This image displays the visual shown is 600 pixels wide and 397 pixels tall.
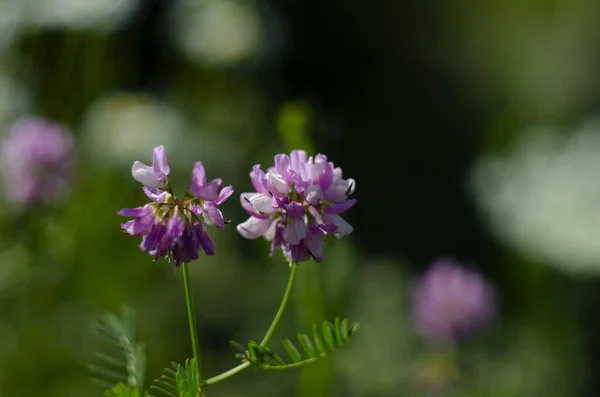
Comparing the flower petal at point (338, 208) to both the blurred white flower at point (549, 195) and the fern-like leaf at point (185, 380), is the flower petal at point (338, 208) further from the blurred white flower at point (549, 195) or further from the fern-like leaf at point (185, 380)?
the blurred white flower at point (549, 195)

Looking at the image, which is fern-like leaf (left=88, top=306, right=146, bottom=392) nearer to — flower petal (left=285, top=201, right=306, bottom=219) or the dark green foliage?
the dark green foliage

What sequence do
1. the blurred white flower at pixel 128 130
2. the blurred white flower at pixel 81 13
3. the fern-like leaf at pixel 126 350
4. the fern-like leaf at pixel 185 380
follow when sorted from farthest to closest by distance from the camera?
the blurred white flower at pixel 128 130, the blurred white flower at pixel 81 13, the fern-like leaf at pixel 126 350, the fern-like leaf at pixel 185 380

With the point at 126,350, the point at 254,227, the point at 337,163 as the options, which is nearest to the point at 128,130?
the point at 337,163

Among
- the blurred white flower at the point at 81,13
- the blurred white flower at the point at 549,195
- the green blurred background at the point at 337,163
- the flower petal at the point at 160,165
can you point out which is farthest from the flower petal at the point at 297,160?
the blurred white flower at the point at 549,195

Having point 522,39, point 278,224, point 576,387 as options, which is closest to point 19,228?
point 278,224

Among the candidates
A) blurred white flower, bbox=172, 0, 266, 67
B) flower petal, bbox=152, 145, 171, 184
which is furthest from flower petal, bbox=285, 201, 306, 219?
blurred white flower, bbox=172, 0, 266, 67

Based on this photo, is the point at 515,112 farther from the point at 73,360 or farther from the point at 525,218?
the point at 73,360
